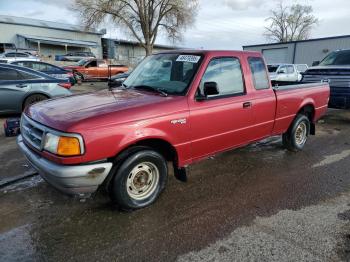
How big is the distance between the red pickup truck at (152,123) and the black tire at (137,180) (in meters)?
0.01

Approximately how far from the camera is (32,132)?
141 inches

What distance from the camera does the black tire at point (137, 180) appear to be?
134 inches

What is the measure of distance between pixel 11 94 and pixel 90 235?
671cm

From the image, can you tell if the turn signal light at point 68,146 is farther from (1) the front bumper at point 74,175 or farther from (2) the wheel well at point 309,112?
(2) the wheel well at point 309,112

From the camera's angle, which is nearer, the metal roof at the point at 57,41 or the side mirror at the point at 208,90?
the side mirror at the point at 208,90

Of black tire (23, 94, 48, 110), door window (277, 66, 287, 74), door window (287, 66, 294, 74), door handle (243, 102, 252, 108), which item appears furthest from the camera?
door window (287, 66, 294, 74)

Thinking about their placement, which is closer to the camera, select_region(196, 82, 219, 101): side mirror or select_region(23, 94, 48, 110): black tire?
select_region(196, 82, 219, 101): side mirror

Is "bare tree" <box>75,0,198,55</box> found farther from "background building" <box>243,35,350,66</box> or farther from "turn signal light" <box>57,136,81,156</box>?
"turn signal light" <box>57,136,81,156</box>

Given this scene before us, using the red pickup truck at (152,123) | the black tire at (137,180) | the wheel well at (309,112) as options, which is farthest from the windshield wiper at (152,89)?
the wheel well at (309,112)

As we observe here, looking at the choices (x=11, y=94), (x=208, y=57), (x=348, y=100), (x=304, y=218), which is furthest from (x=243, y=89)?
(x=11, y=94)

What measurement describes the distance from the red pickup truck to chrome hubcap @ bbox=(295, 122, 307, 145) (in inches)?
38.2

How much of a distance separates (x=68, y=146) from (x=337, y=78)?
26.6ft

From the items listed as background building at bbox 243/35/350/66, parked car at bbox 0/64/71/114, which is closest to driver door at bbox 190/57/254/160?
parked car at bbox 0/64/71/114

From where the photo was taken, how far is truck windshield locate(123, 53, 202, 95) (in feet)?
13.3
